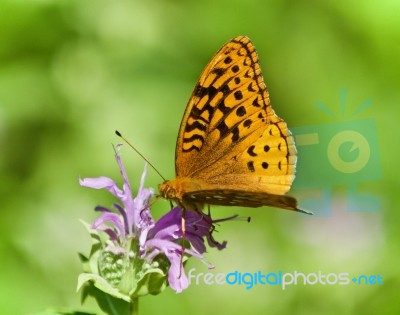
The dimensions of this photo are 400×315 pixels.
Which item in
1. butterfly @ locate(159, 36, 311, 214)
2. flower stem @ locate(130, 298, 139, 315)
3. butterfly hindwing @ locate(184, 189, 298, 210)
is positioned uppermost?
butterfly @ locate(159, 36, 311, 214)

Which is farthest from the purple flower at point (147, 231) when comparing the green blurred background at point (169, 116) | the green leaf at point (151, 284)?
the green blurred background at point (169, 116)

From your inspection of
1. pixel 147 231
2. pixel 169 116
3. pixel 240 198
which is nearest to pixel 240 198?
pixel 240 198

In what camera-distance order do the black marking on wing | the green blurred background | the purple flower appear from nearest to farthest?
the black marking on wing, the purple flower, the green blurred background

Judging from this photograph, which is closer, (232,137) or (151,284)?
(151,284)

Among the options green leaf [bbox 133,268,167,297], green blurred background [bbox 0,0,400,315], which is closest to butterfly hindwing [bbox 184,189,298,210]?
green leaf [bbox 133,268,167,297]

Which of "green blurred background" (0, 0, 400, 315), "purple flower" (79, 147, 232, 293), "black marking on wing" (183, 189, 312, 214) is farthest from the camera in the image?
"green blurred background" (0, 0, 400, 315)

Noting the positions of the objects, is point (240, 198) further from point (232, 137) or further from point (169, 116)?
point (169, 116)

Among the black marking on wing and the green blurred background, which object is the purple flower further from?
the green blurred background

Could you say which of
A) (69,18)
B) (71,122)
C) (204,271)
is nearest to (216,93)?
(204,271)
